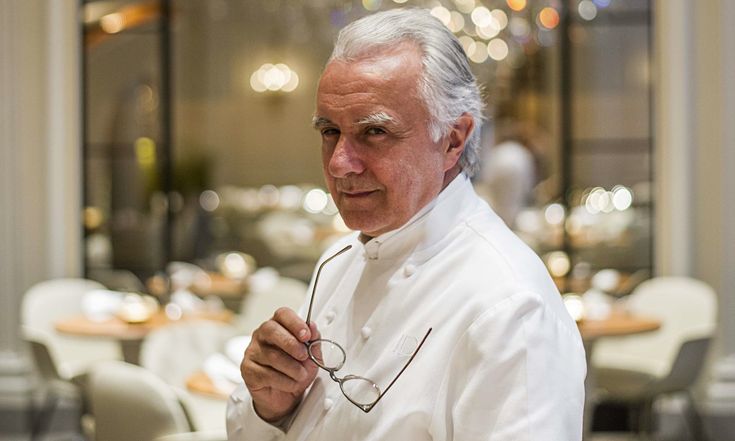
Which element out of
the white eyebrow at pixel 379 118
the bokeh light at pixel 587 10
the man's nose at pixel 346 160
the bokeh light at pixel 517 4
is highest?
the bokeh light at pixel 587 10

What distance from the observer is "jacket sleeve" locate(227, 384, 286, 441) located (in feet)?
4.83

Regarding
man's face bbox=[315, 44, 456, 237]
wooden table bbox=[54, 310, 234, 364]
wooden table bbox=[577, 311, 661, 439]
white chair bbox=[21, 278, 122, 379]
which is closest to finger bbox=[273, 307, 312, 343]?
man's face bbox=[315, 44, 456, 237]

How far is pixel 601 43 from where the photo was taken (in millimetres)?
13766

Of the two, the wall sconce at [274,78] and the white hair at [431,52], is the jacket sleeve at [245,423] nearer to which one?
the white hair at [431,52]

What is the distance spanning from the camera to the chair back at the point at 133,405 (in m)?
2.73

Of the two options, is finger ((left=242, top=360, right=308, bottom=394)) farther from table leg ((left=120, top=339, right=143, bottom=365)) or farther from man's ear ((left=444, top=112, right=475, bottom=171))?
table leg ((left=120, top=339, right=143, bottom=365))

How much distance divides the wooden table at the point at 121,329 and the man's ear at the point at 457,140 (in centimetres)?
350

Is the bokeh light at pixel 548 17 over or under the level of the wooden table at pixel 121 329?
over

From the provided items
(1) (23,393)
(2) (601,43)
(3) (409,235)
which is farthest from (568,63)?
(2) (601,43)

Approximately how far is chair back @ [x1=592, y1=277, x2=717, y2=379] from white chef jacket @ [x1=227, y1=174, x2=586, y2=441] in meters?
3.75

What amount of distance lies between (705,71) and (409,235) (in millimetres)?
4642

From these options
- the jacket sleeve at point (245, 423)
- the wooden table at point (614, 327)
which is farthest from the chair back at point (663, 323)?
the jacket sleeve at point (245, 423)

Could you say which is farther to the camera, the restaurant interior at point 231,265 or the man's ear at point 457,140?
the restaurant interior at point 231,265

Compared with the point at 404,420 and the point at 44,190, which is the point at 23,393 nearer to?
the point at 44,190
